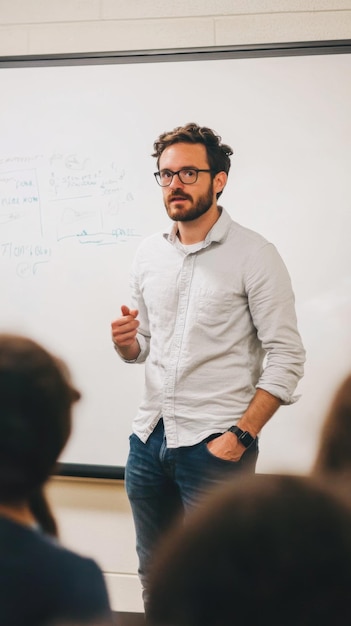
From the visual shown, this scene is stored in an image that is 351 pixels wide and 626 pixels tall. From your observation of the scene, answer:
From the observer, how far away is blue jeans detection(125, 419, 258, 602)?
1.34m

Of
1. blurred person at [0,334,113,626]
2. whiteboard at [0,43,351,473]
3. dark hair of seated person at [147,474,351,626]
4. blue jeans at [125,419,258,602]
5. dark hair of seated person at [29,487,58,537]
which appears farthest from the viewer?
whiteboard at [0,43,351,473]

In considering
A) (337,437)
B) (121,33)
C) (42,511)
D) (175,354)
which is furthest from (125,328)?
(121,33)

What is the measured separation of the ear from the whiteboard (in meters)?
0.13

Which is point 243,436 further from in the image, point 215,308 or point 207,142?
point 207,142

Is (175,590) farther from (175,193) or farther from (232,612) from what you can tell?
(175,193)

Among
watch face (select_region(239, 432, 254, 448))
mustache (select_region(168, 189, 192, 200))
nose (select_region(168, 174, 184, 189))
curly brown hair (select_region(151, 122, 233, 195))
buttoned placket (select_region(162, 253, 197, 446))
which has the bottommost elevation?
watch face (select_region(239, 432, 254, 448))

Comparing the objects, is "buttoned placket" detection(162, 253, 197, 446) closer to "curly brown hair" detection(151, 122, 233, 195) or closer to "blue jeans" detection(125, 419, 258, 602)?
"blue jeans" detection(125, 419, 258, 602)

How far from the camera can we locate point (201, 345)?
1.41 metres

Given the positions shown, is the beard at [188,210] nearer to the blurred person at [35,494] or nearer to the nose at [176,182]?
the nose at [176,182]

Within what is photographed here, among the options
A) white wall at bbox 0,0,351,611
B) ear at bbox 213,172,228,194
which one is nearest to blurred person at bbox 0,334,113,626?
ear at bbox 213,172,228,194

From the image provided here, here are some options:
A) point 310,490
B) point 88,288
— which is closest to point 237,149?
point 88,288

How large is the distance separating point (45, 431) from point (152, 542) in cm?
96

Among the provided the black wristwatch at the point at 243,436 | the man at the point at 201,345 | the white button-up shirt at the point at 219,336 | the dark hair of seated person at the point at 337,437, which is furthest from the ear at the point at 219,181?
the dark hair of seated person at the point at 337,437

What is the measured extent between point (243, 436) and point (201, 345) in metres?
0.24
